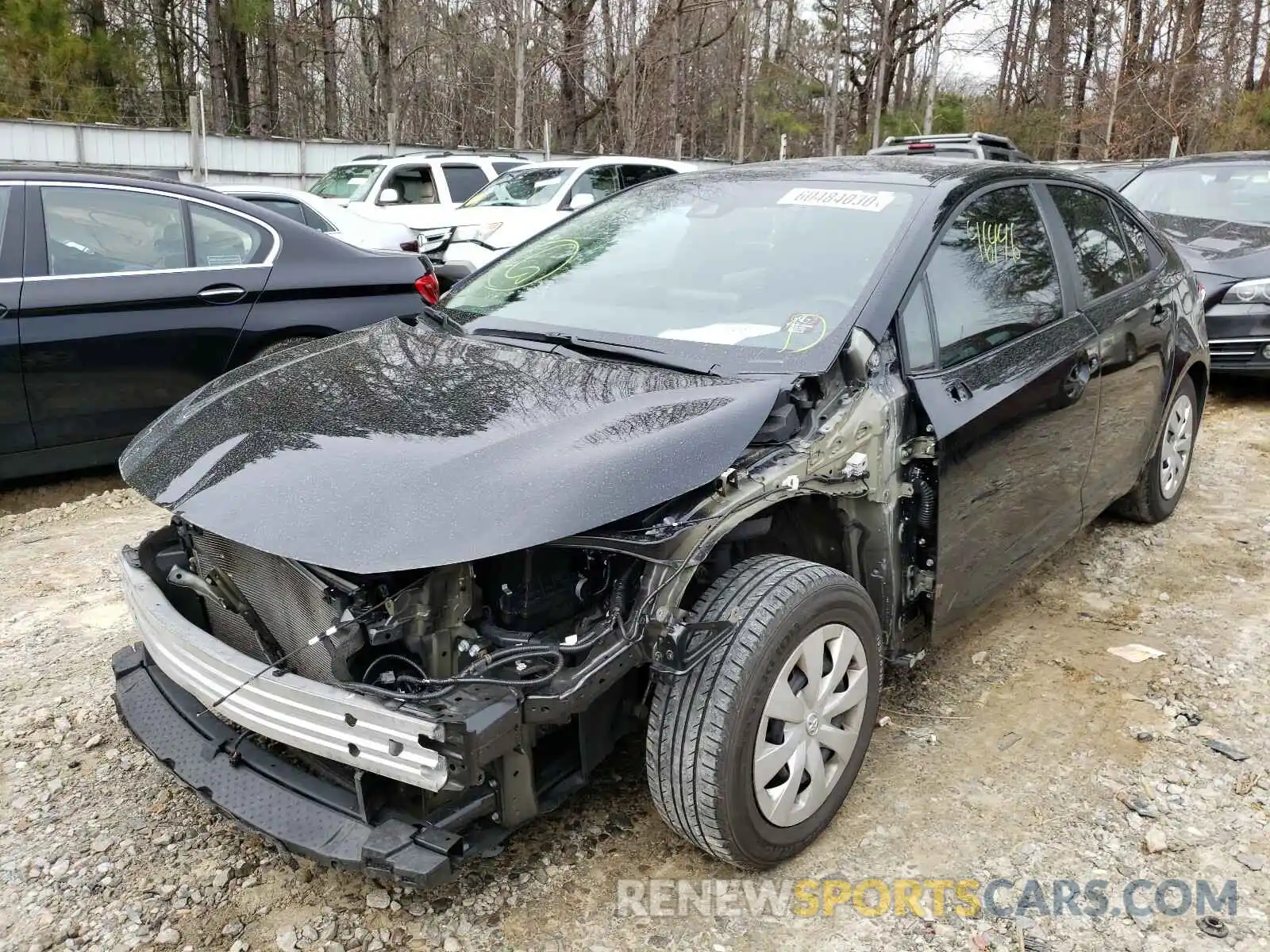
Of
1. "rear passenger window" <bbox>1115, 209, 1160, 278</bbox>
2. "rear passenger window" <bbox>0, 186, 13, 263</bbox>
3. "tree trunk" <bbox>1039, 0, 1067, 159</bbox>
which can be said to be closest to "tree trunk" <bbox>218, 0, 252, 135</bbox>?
"rear passenger window" <bbox>0, 186, 13, 263</bbox>

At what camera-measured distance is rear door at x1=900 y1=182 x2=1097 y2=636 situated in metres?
2.85

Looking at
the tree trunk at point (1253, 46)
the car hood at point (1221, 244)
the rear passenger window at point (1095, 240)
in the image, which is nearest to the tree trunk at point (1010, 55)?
the tree trunk at point (1253, 46)

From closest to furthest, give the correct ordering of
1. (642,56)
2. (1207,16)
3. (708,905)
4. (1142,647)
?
(708,905) → (1142,647) → (642,56) → (1207,16)

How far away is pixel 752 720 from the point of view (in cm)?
221

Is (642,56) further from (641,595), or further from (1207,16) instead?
(641,595)

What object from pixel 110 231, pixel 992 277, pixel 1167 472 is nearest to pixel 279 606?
pixel 992 277

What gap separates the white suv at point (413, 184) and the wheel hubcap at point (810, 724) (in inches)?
364

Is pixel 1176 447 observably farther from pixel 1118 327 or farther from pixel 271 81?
pixel 271 81

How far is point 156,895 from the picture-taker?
239 cm

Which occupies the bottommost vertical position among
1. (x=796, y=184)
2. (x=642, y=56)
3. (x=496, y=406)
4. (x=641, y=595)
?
(x=641, y=595)

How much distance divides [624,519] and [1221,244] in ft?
23.5

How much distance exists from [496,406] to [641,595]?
2.02 ft

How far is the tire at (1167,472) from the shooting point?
452 cm

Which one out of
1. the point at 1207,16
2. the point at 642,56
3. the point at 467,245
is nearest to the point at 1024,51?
the point at 1207,16
